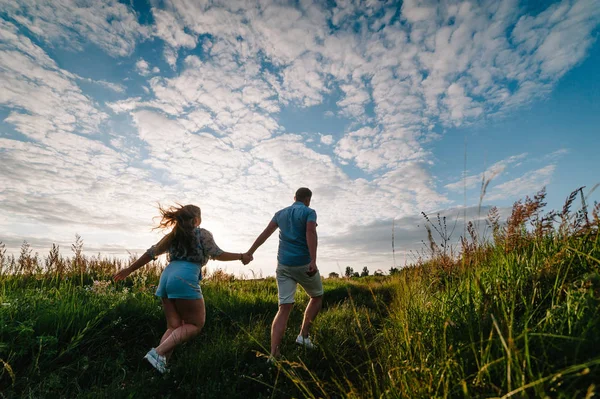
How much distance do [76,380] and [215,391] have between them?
1745 mm

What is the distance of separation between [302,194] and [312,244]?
1017 millimetres

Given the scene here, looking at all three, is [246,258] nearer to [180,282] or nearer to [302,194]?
[180,282]

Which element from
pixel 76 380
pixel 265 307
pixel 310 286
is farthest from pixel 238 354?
Answer: pixel 265 307

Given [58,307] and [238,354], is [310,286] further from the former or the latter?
[58,307]

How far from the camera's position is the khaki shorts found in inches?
196

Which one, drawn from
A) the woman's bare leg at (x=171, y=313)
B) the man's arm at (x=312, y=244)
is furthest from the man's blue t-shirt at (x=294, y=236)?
the woman's bare leg at (x=171, y=313)

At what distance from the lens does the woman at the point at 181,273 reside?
4.21m

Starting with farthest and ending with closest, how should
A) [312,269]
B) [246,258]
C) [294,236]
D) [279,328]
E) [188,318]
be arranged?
[246,258]
[294,236]
[312,269]
[279,328]
[188,318]

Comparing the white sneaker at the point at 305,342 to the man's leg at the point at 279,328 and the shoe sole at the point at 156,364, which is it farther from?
the shoe sole at the point at 156,364

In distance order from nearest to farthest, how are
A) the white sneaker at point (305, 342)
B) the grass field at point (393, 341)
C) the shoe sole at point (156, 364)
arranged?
1. the grass field at point (393, 341)
2. the shoe sole at point (156, 364)
3. the white sneaker at point (305, 342)

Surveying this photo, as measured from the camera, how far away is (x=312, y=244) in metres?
4.93

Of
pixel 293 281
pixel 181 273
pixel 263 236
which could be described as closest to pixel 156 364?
pixel 181 273

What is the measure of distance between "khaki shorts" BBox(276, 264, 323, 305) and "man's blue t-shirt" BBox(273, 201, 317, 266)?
0.10 meters

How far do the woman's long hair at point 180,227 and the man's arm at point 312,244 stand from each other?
1737 millimetres
